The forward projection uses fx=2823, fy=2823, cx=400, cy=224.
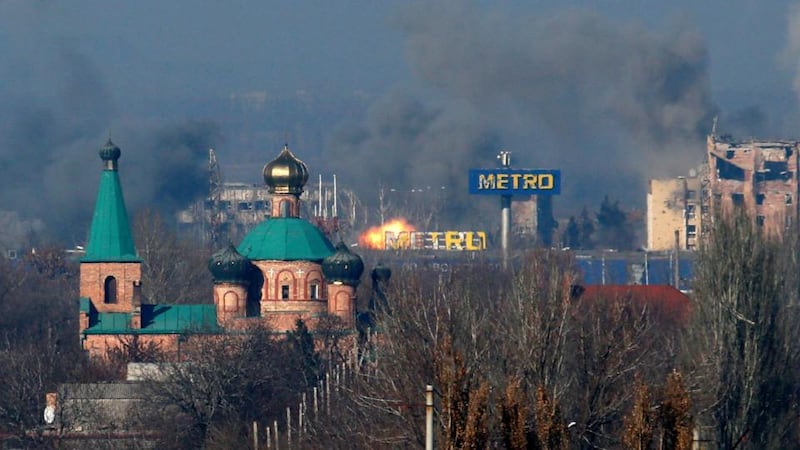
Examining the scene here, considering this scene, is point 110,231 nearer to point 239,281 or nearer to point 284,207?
point 239,281

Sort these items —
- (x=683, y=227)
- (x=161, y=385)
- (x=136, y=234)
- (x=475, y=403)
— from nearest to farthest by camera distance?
(x=475, y=403)
(x=161, y=385)
(x=136, y=234)
(x=683, y=227)

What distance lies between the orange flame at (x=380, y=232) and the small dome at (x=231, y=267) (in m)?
50.4

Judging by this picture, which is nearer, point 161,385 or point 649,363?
point 649,363

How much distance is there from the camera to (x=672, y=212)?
108m

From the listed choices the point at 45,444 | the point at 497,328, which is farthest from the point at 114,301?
the point at 497,328

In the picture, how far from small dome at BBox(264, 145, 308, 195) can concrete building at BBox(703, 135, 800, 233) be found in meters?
44.4

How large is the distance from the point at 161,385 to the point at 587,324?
7.98 metres

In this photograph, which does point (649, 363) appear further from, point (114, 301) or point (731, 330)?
point (114, 301)

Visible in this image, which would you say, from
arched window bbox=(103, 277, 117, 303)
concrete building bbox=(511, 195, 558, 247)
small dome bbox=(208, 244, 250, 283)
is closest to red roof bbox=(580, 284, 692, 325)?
small dome bbox=(208, 244, 250, 283)

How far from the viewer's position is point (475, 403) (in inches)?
1046

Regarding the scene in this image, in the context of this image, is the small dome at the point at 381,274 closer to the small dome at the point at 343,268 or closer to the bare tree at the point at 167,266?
the small dome at the point at 343,268

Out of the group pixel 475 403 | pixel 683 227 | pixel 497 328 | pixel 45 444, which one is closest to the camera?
pixel 475 403

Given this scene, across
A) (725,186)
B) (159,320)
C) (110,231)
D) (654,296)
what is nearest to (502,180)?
(725,186)

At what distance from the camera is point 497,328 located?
136 feet
